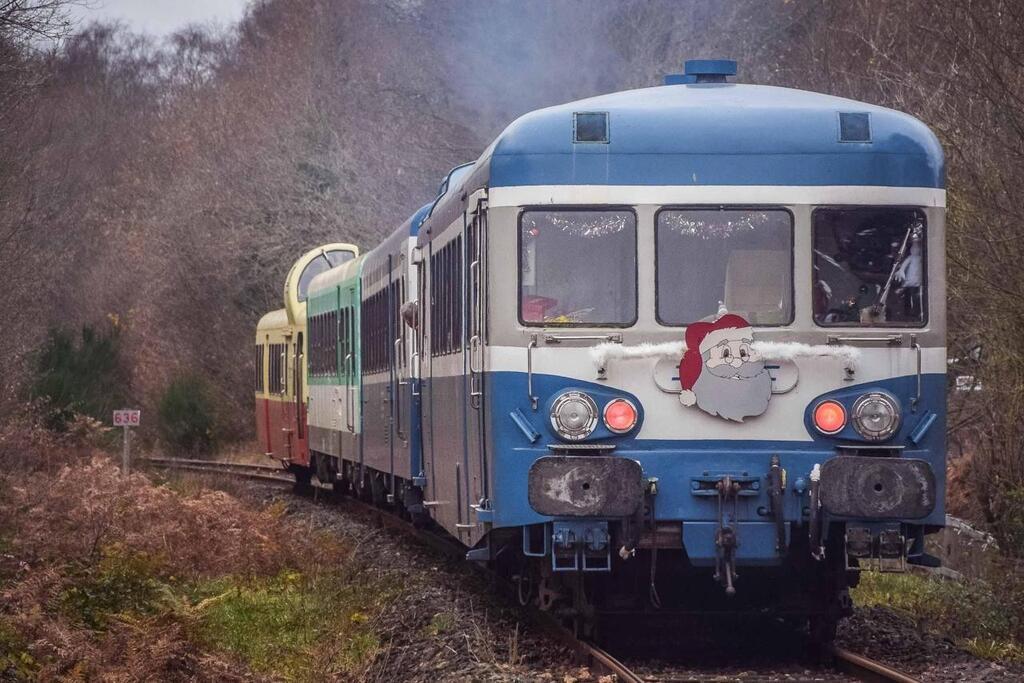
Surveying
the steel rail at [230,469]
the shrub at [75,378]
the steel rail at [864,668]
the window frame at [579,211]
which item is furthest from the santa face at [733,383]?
the steel rail at [230,469]

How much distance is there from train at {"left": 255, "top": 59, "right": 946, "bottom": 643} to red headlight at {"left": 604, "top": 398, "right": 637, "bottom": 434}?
0.04 feet

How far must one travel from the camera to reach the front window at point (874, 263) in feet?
29.5

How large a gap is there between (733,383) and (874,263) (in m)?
0.97

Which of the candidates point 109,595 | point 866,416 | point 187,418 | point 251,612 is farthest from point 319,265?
point 866,416

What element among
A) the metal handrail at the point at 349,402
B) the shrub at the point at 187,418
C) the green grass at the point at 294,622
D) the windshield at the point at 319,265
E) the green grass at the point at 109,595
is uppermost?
the windshield at the point at 319,265

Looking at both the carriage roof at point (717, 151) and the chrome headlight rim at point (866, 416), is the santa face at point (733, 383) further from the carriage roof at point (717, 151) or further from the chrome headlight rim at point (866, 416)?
the carriage roof at point (717, 151)

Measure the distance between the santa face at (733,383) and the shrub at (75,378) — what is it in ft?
44.3

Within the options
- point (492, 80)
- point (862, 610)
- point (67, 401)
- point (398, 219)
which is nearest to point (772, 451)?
point (862, 610)

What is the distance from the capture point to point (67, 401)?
80.5 feet

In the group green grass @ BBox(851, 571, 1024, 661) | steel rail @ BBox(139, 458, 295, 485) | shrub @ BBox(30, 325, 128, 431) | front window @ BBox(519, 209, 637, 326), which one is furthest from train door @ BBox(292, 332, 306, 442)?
front window @ BBox(519, 209, 637, 326)

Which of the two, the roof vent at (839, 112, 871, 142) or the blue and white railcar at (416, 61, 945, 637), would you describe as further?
the roof vent at (839, 112, 871, 142)

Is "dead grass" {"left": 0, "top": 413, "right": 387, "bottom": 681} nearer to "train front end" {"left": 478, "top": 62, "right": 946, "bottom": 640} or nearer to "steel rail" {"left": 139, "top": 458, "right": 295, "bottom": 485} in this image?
"train front end" {"left": 478, "top": 62, "right": 946, "bottom": 640}

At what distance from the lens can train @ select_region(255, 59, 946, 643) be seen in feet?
28.9

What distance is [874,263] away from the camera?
9.02 meters
